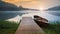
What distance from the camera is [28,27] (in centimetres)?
242

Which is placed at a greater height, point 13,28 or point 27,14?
point 27,14

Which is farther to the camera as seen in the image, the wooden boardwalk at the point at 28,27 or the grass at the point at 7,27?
the grass at the point at 7,27

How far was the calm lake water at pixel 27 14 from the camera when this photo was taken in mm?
2527

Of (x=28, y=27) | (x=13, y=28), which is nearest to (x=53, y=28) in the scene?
(x=28, y=27)

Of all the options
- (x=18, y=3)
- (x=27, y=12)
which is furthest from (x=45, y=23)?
(x=18, y=3)

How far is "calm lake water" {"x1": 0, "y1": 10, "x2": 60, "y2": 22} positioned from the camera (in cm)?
Answer: 253

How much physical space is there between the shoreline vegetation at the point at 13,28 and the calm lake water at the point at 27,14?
0.26 ft

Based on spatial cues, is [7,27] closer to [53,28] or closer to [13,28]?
[13,28]

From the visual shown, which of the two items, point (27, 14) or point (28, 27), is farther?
point (27, 14)

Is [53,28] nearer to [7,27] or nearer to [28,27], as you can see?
[28,27]

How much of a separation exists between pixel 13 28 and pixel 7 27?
10 cm

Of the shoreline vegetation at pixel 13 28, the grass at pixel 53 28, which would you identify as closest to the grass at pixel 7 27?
the shoreline vegetation at pixel 13 28

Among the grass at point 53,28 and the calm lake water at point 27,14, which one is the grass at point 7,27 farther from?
the grass at point 53,28

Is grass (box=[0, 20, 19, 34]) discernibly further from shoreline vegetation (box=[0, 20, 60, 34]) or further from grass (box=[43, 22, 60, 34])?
grass (box=[43, 22, 60, 34])
